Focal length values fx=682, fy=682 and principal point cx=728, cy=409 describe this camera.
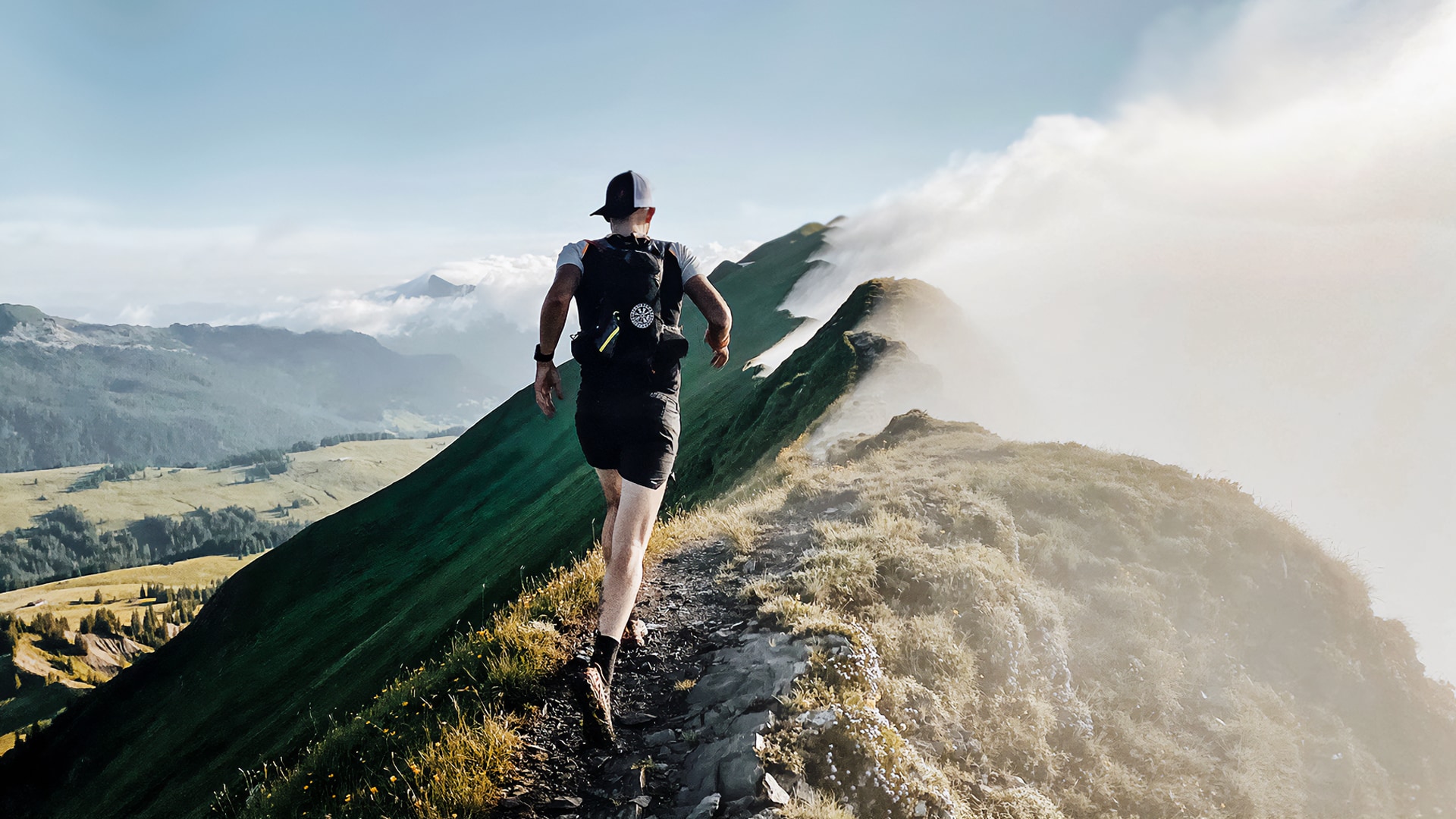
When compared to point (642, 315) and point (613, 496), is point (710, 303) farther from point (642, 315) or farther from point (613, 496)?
point (613, 496)

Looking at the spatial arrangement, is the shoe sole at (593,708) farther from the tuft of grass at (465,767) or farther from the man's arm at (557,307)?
the man's arm at (557,307)

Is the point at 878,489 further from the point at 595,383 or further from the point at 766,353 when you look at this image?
the point at 766,353

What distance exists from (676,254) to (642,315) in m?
0.76

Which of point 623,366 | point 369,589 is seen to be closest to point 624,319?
point 623,366

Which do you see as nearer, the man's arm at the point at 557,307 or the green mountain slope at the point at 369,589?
the man's arm at the point at 557,307

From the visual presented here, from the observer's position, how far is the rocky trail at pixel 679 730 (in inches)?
200

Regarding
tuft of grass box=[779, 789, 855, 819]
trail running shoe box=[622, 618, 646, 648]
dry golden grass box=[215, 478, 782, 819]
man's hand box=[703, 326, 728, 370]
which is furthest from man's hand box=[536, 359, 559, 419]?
tuft of grass box=[779, 789, 855, 819]

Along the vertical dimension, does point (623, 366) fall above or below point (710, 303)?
below

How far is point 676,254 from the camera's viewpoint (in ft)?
20.6

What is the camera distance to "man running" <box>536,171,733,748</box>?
5828mm

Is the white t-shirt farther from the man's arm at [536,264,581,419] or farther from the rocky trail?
the rocky trail

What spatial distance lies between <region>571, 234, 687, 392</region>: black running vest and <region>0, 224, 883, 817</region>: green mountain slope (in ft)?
70.8

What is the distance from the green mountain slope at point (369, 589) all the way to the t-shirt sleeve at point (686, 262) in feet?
69.7

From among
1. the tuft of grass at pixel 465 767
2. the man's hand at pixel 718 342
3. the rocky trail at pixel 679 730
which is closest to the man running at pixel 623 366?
the rocky trail at pixel 679 730
